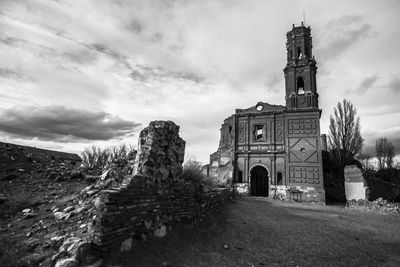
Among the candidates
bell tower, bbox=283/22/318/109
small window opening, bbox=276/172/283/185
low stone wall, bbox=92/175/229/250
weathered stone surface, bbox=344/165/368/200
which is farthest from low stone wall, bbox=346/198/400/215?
low stone wall, bbox=92/175/229/250

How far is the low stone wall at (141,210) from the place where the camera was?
155 inches

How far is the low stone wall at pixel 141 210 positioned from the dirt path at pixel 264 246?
0.28m

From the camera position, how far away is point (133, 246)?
435cm

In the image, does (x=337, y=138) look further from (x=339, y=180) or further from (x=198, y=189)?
(x=198, y=189)

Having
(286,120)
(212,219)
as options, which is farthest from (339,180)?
(212,219)

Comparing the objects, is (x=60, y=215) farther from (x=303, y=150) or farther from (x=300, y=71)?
(x=300, y=71)

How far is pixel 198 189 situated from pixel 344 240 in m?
5.01

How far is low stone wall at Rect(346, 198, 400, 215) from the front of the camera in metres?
16.2

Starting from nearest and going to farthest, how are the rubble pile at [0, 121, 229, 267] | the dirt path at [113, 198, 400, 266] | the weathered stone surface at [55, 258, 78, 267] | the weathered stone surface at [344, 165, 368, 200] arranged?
the weathered stone surface at [55, 258, 78, 267] → the rubble pile at [0, 121, 229, 267] → the dirt path at [113, 198, 400, 266] → the weathered stone surface at [344, 165, 368, 200]

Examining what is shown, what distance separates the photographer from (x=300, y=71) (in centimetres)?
2572

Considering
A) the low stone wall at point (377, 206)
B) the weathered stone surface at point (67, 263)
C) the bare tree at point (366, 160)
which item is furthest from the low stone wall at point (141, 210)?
the bare tree at point (366, 160)

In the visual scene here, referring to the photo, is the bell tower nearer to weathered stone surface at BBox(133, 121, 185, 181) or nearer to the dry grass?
weathered stone surface at BBox(133, 121, 185, 181)

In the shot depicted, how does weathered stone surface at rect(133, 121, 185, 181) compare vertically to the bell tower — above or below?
below

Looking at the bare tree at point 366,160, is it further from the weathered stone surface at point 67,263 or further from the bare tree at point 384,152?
the weathered stone surface at point 67,263
